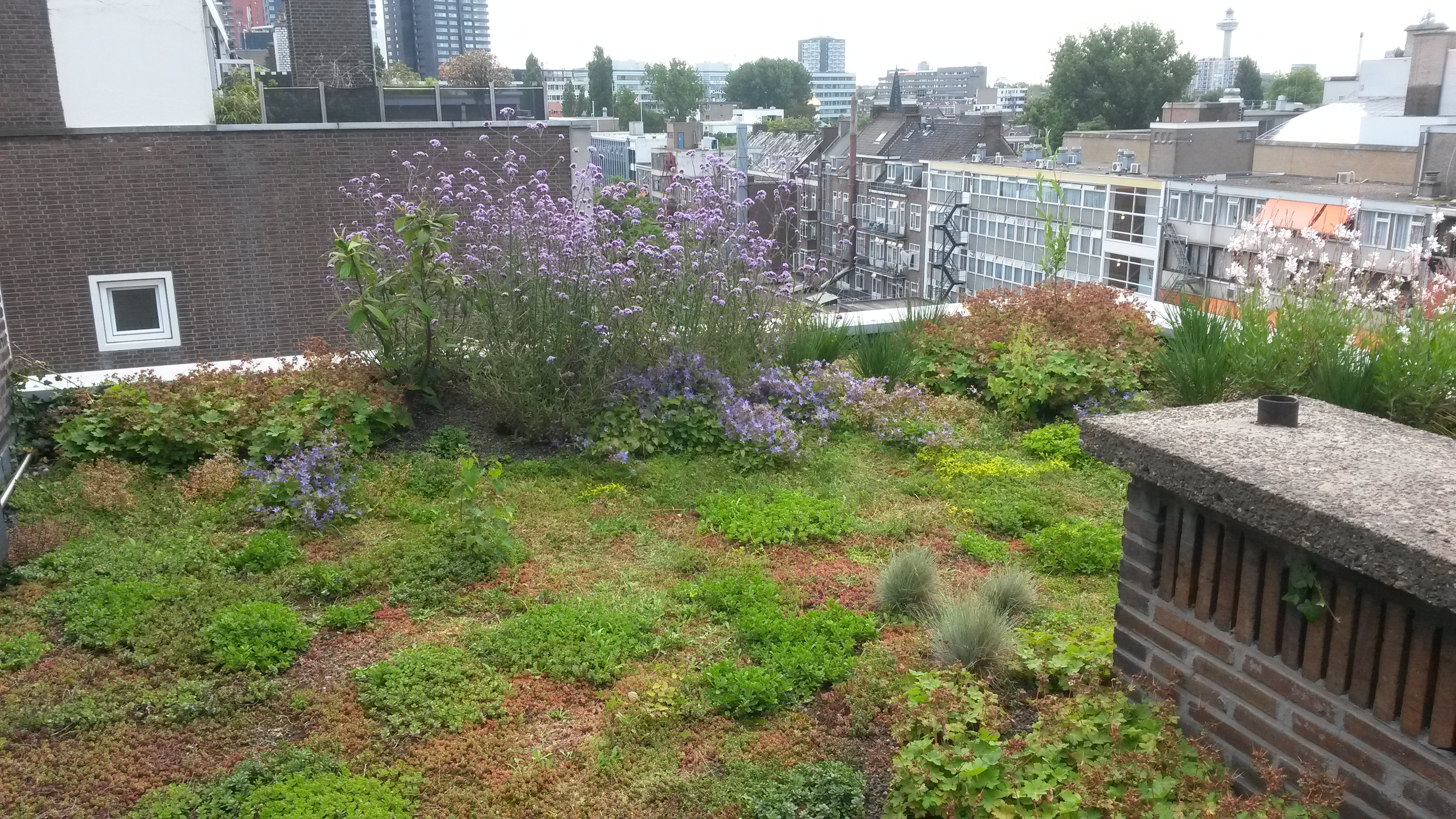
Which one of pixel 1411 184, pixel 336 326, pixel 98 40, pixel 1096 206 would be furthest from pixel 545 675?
pixel 1096 206

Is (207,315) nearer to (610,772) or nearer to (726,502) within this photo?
(726,502)

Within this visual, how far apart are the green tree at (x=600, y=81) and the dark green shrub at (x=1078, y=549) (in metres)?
103

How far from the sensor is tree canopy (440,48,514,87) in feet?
69.2

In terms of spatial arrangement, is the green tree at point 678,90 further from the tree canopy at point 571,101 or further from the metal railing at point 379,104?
the metal railing at point 379,104

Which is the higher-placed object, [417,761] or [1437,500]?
[1437,500]

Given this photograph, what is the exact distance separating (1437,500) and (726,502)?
350cm

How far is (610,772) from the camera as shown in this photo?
3.39 metres

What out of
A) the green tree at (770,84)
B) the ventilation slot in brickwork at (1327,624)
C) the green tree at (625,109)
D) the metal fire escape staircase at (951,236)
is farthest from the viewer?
the green tree at (770,84)

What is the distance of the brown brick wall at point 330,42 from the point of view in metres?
16.9

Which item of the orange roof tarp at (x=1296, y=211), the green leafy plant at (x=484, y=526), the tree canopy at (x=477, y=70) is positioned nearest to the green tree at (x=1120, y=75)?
the orange roof tarp at (x=1296, y=211)

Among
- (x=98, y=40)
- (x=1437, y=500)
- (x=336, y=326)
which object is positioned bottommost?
(x=336, y=326)

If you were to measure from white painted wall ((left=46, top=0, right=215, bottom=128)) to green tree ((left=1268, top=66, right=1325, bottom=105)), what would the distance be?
112m

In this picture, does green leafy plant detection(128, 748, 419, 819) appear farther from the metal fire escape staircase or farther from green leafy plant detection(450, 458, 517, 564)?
the metal fire escape staircase

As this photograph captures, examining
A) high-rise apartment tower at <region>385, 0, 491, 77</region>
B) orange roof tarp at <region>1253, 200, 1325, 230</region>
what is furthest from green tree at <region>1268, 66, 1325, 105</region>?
orange roof tarp at <region>1253, 200, 1325, 230</region>
